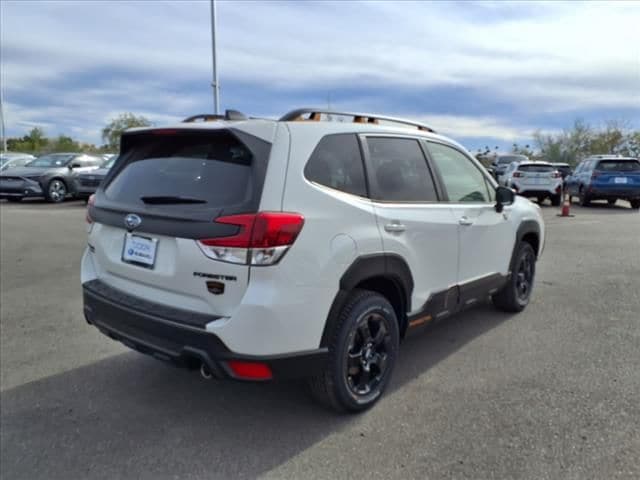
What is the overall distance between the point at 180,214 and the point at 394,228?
132 centimetres

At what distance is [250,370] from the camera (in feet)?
9.02

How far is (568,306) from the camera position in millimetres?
5543

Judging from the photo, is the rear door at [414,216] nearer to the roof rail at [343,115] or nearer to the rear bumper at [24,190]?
the roof rail at [343,115]

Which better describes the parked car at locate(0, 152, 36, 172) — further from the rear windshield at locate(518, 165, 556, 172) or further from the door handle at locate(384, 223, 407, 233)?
the door handle at locate(384, 223, 407, 233)

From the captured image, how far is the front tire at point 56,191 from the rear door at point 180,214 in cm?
1519

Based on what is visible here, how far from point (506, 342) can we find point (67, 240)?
8.07 m

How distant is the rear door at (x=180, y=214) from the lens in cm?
272

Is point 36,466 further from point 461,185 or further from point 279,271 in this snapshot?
point 461,185

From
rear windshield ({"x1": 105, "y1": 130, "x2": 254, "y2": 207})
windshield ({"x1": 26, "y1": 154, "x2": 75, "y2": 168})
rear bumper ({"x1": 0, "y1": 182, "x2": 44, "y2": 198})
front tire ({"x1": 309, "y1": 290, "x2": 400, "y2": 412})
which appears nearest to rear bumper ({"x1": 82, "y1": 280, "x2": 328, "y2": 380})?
front tire ({"x1": 309, "y1": 290, "x2": 400, "y2": 412})

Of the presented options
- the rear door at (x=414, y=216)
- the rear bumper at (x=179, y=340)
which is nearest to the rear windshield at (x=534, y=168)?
the rear door at (x=414, y=216)

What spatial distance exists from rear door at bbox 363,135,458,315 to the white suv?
12mm

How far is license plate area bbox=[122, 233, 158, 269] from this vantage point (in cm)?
299

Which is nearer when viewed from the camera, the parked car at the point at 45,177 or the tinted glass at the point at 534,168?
A: the parked car at the point at 45,177

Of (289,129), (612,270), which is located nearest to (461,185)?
(289,129)
